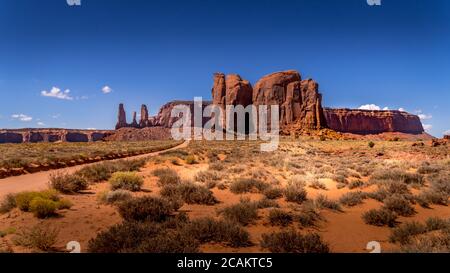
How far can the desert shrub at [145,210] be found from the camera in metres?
8.03

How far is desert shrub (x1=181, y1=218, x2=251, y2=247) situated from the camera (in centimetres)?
664

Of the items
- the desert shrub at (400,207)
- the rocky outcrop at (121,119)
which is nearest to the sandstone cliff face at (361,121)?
the rocky outcrop at (121,119)

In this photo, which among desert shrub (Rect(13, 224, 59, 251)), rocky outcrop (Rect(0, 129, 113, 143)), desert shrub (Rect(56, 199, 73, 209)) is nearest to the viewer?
desert shrub (Rect(13, 224, 59, 251))

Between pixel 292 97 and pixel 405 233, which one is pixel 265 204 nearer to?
pixel 405 233

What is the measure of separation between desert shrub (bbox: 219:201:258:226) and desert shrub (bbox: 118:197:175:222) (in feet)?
5.65

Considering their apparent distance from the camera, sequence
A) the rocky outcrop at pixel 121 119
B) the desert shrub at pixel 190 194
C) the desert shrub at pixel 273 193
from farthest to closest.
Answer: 1. the rocky outcrop at pixel 121 119
2. the desert shrub at pixel 273 193
3. the desert shrub at pixel 190 194

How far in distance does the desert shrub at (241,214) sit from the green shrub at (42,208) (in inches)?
191

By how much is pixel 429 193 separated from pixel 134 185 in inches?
473

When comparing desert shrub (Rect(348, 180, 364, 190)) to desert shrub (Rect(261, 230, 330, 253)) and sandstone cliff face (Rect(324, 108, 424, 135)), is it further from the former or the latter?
sandstone cliff face (Rect(324, 108, 424, 135))

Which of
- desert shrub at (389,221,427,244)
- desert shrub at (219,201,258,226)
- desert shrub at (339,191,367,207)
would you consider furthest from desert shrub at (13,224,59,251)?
desert shrub at (339,191,367,207)

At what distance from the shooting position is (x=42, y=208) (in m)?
8.16

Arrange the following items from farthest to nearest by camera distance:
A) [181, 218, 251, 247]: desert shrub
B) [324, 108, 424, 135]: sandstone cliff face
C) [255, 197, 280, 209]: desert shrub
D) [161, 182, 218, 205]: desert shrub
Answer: [324, 108, 424, 135]: sandstone cliff face, [161, 182, 218, 205]: desert shrub, [255, 197, 280, 209]: desert shrub, [181, 218, 251, 247]: desert shrub

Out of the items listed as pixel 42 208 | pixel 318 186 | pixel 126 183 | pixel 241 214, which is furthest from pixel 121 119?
pixel 241 214

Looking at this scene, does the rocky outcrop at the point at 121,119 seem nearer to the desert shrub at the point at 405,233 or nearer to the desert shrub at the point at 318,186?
the desert shrub at the point at 318,186
